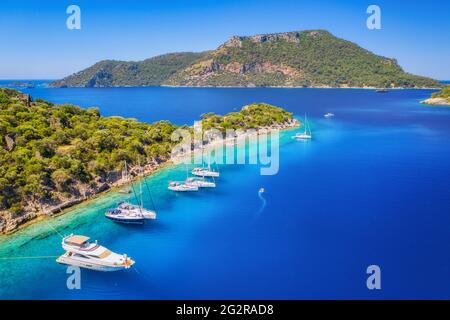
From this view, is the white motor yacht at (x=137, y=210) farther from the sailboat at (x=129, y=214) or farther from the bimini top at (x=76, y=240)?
the bimini top at (x=76, y=240)

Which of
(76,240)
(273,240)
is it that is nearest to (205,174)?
(273,240)

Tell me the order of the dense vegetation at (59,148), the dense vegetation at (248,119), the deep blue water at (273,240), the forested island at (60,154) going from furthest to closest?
the dense vegetation at (248,119) → the dense vegetation at (59,148) → the forested island at (60,154) → the deep blue water at (273,240)

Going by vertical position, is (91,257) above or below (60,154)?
below

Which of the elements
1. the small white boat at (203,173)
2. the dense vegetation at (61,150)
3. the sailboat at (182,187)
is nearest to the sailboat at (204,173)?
the small white boat at (203,173)

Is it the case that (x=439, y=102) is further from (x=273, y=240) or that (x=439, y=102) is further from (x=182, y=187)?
(x=273, y=240)

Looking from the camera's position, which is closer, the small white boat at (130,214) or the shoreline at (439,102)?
the small white boat at (130,214)

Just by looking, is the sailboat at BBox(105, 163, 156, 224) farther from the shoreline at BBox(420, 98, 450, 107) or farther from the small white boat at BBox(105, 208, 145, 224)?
the shoreline at BBox(420, 98, 450, 107)

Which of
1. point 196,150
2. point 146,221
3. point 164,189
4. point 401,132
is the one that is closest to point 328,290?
point 146,221
